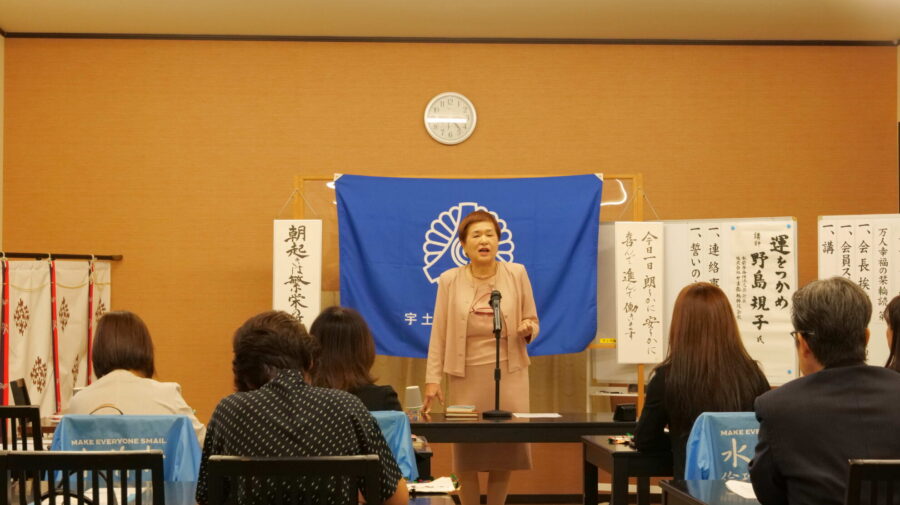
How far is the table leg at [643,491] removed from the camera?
3.44 meters

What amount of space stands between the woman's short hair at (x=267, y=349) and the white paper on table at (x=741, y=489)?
1.16 metres

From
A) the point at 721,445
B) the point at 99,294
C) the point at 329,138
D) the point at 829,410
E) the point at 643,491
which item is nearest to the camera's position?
the point at 829,410

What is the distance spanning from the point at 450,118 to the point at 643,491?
10.6ft

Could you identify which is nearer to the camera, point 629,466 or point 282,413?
point 282,413

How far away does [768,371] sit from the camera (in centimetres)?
530

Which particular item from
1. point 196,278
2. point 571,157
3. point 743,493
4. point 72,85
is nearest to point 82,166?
point 72,85

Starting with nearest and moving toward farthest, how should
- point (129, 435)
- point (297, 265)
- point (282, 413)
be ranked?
point (282, 413) → point (129, 435) → point (297, 265)

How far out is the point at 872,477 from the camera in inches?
70.5

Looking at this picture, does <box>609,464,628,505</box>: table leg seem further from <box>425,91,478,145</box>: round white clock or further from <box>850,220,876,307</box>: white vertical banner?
<box>425,91,478,145</box>: round white clock

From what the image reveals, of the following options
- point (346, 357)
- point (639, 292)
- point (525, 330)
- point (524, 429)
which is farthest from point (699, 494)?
point (639, 292)

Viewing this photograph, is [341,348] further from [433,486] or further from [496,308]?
[496,308]

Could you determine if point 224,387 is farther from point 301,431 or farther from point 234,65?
point 301,431

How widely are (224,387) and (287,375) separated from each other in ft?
13.8

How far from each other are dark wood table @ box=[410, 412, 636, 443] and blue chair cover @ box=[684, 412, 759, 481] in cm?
115
